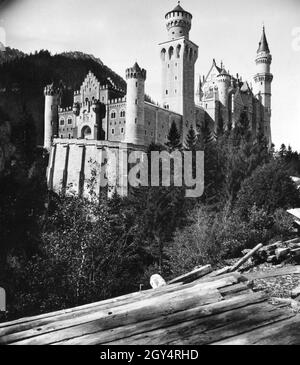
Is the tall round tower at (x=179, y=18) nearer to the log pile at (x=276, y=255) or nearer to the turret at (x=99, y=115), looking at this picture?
the log pile at (x=276, y=255)

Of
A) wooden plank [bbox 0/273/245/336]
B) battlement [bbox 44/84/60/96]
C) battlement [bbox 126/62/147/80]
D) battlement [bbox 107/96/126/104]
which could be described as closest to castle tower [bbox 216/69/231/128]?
battlement [bbox 107/96/126/104]

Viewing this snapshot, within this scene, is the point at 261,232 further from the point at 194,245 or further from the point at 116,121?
the point at 116,121

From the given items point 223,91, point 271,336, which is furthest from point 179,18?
point 223,91

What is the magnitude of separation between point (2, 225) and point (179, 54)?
3280 cm

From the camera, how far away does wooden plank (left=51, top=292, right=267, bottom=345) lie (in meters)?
5.11

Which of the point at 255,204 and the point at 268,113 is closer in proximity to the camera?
the point at 255,204

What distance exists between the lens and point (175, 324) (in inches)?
206

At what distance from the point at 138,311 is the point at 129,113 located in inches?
1635

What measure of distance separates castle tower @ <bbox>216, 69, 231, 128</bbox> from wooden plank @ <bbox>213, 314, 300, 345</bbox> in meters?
54.9

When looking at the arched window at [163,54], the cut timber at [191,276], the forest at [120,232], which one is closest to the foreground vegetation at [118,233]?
the forest at [120,232]

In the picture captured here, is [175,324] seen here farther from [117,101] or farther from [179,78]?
[117,101]

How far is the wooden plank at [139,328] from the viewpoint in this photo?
511 cm

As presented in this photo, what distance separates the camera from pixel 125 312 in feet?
17.6

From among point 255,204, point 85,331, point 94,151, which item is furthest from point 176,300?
point 94,151
